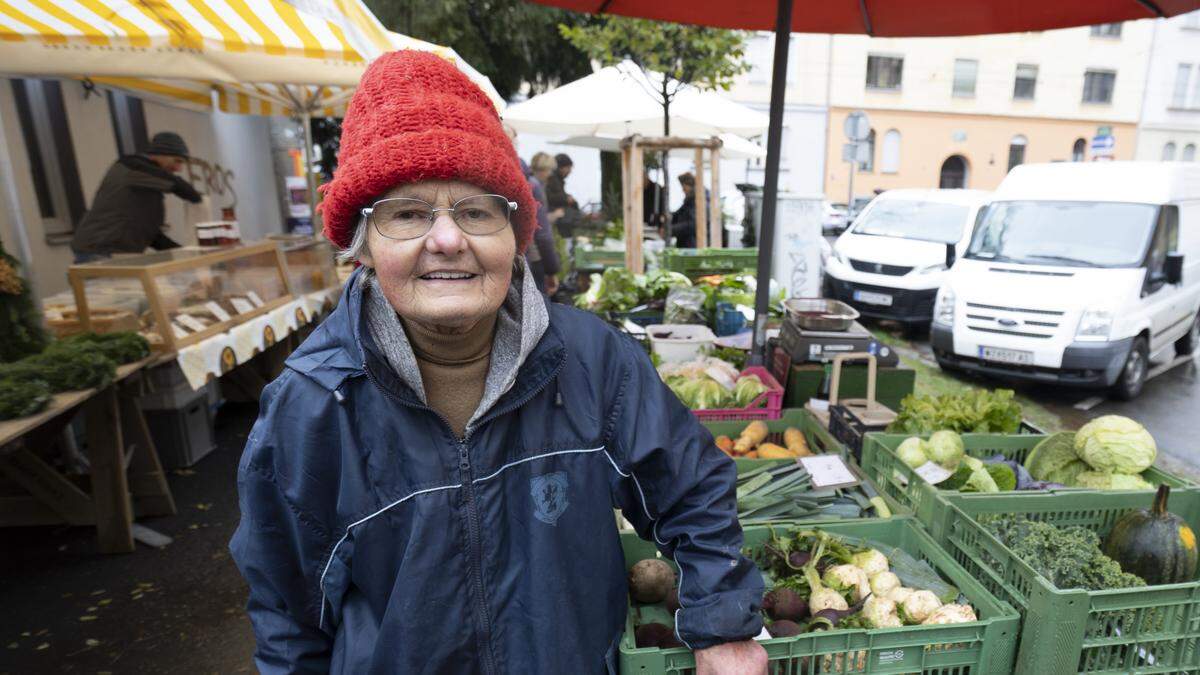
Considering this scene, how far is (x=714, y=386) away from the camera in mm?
3609

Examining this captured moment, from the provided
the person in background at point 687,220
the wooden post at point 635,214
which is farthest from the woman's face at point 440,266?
the person in background at point 687,220

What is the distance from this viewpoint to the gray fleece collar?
1341 mm

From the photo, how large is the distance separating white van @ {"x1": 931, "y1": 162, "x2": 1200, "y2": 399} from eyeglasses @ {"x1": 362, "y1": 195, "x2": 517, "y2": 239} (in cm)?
651

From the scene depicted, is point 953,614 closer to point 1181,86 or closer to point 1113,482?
point 1113,482

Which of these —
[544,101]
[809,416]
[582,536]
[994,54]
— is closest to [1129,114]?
[994,54]

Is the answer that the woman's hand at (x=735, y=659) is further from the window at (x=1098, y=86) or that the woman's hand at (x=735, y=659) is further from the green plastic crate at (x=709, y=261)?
the window at (x=1098, y=86)

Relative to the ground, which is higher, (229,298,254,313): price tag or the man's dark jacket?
the man's dark jacket

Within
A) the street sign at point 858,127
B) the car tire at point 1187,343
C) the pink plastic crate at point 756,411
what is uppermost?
the street sign at point 858,127

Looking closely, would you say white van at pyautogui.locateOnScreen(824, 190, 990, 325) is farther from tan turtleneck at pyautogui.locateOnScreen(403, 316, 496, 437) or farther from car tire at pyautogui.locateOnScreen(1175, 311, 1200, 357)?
tan turtleneck at pyautogui.locateOnScreen(403, 316, 496, 437)

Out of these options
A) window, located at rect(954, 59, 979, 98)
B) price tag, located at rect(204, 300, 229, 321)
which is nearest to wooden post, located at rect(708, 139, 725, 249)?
price tag, located at rect(204, 300, 229, 321)

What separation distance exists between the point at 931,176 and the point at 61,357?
3364cm

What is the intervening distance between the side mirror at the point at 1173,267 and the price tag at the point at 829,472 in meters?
6.09

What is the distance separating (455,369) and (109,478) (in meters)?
3.42

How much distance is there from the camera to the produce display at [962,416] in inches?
121
